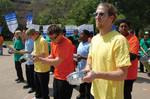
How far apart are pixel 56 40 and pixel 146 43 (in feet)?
18.4

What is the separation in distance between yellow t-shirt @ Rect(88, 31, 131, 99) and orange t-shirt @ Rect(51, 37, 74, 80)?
1.00 meters

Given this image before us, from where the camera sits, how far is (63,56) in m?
2.61

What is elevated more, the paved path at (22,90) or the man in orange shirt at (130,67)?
the man in orange shirt at (130,67)

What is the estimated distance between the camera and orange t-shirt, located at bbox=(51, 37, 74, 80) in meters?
2.63

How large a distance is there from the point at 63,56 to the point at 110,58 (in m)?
1.25

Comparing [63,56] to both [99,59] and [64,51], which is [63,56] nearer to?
[64,51]

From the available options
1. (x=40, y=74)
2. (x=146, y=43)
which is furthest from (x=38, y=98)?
(x=146, y=43)

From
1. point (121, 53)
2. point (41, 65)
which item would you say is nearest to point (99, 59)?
point (121, 53)

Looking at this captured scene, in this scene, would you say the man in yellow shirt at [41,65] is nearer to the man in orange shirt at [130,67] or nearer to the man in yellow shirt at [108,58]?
the man in orange shirt at [130,67]

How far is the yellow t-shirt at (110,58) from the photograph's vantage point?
1430 mm

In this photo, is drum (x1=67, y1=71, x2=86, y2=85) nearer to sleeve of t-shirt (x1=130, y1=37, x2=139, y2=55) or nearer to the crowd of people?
the crowd of people

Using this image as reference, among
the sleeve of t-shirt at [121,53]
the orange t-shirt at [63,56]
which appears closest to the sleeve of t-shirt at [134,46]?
the orange t-shirt at [63,56]

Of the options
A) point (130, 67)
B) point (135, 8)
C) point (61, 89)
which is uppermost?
point (135, 8)

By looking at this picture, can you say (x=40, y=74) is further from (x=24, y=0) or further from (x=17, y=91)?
(x=24, y=0)
